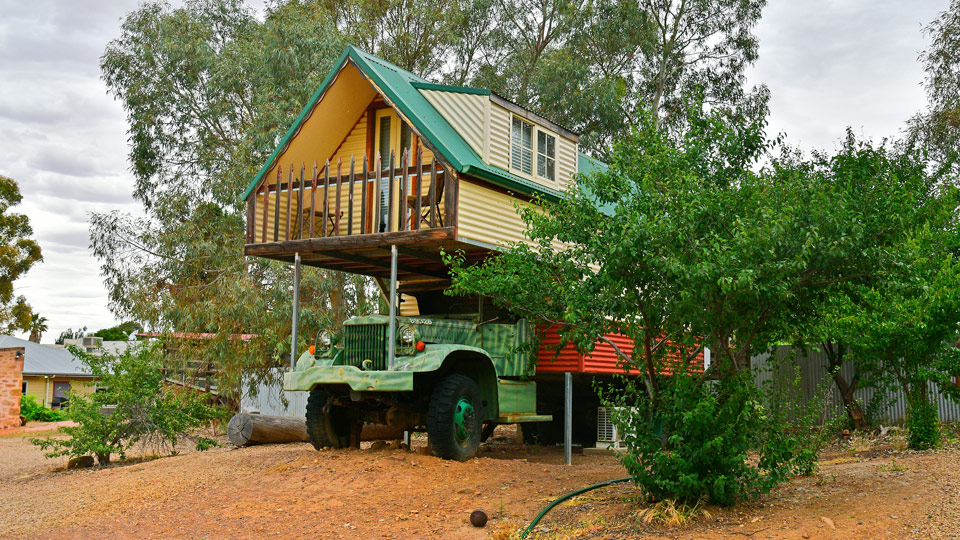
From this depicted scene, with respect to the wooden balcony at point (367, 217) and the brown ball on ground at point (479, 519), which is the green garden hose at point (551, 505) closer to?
the brown ball on ground at point (479, 519)

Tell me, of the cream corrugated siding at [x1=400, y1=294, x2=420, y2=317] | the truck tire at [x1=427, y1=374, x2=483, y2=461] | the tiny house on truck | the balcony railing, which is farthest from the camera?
the cream corrugated siding at [x1=400, y1=294, x2=420, y2=317]

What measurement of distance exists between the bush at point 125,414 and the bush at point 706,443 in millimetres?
10350

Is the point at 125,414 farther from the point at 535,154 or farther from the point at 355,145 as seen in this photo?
the point at 535,154

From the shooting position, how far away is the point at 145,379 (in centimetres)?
1534

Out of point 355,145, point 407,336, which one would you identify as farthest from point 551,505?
point 355,145

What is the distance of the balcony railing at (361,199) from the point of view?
12531 millimetres

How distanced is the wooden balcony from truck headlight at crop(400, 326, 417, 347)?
1445 millimetres

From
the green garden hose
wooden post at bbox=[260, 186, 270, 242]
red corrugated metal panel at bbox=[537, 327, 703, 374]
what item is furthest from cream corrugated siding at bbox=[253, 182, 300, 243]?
the green garden hose

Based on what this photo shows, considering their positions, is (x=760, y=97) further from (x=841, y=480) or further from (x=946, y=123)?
(x=841, y=480)

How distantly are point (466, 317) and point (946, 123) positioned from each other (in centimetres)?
1925

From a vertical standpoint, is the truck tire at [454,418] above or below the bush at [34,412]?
above

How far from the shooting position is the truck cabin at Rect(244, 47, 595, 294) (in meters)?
12.7

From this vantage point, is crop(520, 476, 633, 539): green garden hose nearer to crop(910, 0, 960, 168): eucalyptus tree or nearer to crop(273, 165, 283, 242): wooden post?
crop(273, 165, 283, 242): wooden post

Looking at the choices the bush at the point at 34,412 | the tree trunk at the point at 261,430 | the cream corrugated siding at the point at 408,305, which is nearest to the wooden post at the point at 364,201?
the cream corrugated siding at the point at 408,305
